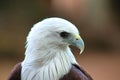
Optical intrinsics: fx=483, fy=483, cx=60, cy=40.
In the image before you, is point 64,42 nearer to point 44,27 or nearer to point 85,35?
point 44,27

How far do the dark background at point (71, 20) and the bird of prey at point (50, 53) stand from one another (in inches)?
106

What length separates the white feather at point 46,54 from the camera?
1168 millimetres

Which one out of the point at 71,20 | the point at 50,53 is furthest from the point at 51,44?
the point at 71,20

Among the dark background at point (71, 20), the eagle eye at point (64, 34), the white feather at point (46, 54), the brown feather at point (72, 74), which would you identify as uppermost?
the eagle eye at point (64, 34)

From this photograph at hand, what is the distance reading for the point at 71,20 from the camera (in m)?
4.11

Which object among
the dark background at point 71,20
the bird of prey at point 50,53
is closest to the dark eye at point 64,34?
the bird of prey at point 50,53

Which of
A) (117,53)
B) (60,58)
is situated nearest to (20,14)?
(117,53)

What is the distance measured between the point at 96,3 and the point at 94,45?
1.26 feet

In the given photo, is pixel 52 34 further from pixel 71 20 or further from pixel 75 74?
pixel 71 20

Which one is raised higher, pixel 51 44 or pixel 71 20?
pixel 51 44

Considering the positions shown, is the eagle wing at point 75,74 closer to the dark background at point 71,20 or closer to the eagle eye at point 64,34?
the eagle eye at point 64,34

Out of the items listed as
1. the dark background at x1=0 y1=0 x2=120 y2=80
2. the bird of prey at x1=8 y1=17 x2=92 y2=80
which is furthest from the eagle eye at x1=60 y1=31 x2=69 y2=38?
the dark background at x1=0 y1=0 x2=120 y2=80

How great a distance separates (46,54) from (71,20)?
115 inches

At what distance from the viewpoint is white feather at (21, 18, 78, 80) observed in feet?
3.83
